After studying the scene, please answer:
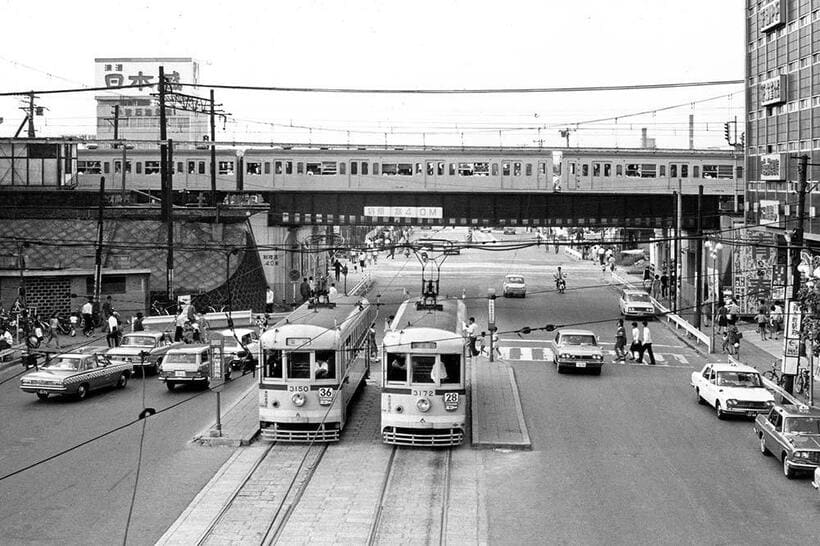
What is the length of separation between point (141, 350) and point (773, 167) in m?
29.5

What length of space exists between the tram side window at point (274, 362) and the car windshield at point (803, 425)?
1042 centimetres

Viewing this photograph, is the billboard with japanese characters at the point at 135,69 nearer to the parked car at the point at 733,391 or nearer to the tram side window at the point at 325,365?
the parked car at the point at 733,391

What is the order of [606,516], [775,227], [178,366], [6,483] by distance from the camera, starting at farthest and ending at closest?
1. [775,227]
2. [178,366]
3. [6,483]
4. [606,516]

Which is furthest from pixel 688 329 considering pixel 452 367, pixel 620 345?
pixel 452 367

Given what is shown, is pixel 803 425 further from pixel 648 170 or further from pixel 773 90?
pixel 648 170

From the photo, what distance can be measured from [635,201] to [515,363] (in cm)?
2771

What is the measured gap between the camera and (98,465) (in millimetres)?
21062

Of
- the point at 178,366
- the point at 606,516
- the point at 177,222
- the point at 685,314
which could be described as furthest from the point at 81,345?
the point at 685,314

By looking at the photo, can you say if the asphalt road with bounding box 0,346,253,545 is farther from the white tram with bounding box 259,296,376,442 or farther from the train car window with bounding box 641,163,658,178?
the train car window with bounding box 641,163,658,178

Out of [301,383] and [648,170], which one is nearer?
[301,383]

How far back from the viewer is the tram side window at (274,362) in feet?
74.2

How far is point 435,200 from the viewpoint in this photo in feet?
199

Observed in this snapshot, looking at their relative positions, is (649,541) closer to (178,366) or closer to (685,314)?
(178,366)

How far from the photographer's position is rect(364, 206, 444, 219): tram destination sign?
59938mm
